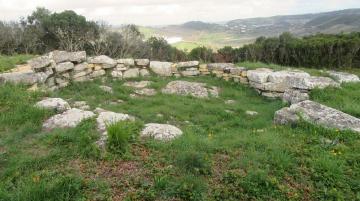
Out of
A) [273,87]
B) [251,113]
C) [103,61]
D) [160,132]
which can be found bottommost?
[251,113]

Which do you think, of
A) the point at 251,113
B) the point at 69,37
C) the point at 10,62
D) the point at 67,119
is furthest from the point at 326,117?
the point at 69,37

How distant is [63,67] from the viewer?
33.0ft

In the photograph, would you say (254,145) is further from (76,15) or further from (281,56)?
(76,15)

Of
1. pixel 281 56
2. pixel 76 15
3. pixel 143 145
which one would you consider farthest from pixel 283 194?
pixel 76 15

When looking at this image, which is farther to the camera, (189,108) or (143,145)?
(189,108)

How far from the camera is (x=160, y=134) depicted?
593 centimetres

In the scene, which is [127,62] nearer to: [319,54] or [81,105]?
[81,105]

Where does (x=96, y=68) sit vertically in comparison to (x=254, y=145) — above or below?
above

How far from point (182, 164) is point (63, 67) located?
6.52 metres

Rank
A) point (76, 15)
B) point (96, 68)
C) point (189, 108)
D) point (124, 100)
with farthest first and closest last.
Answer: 1. point (76, 15)
2. point (96, 68)
3. point (124, 100)
4. point (189, 108)

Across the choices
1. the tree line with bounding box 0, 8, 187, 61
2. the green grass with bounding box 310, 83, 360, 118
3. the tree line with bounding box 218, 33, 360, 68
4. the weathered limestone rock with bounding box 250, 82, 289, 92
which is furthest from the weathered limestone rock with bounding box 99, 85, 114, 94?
the tree line with bounding box 218, 33, 360, 68

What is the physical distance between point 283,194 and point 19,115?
5.23 meters

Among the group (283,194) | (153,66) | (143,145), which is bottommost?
(283,194)

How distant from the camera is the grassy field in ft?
14.4
